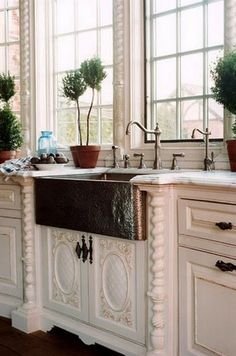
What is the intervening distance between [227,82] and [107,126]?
1342 millimetres

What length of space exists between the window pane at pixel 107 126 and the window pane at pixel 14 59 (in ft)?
3.08

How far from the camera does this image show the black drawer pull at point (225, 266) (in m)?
1.87

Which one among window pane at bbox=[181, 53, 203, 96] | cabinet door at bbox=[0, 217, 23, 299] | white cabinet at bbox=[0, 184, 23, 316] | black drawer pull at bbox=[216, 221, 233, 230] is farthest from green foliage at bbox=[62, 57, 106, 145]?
black drawer pull at bbox=[216, 221, 233, 230]

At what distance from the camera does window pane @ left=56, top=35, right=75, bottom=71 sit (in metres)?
3.72

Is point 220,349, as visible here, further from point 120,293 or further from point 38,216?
point 38,216

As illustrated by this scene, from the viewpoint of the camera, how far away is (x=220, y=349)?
195cm

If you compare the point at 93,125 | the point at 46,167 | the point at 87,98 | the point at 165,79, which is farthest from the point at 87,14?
the point at 46,167

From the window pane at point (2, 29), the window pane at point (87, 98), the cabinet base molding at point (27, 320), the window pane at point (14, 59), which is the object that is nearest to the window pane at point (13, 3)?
the window pane at point (2, 29)

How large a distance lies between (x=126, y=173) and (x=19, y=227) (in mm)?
743

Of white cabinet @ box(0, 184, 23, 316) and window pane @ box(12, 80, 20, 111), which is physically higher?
window pane @ box(12, 80, 20, 111)

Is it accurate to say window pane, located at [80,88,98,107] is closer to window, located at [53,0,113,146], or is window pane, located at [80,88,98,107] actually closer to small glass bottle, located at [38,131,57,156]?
window, located at [53,0,113,146]

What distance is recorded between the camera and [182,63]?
3.02 meters

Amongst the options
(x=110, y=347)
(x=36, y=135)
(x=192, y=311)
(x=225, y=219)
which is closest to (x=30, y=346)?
(x=110, y=347)

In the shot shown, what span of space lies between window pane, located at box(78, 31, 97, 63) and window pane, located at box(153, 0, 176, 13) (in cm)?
60
